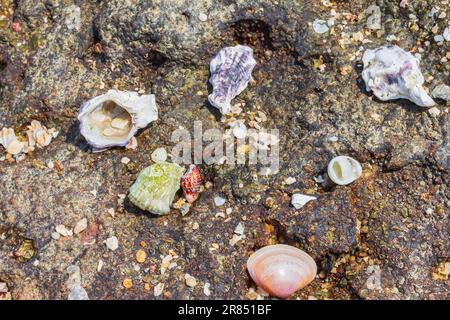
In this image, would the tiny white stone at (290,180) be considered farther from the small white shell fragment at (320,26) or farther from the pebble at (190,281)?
the small white shell fragment at (320,26)

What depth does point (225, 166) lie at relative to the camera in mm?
3346

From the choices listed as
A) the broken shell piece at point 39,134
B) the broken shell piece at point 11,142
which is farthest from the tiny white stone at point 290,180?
the broken shell piece at point 11,142

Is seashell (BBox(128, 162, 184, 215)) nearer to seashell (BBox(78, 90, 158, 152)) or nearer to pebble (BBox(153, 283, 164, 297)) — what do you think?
seashell (BBox(78, 90, 158, 152))

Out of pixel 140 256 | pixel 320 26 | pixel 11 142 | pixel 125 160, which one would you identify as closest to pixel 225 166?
pixel 125 160

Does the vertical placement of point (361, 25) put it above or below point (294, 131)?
above

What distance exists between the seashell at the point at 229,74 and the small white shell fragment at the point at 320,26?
1.48ft

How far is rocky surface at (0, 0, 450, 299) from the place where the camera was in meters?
3.12

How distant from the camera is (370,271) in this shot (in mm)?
3088

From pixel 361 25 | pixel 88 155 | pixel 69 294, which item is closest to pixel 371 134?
pixel 361 25

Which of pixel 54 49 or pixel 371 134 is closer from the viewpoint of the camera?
pixel 371 134

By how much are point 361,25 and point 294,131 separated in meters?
0.88

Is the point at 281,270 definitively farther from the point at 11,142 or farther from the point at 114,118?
the point at 11,142

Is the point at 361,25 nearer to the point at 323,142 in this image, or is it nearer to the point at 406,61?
the point at 406,61

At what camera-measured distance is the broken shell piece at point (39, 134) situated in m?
3.57
